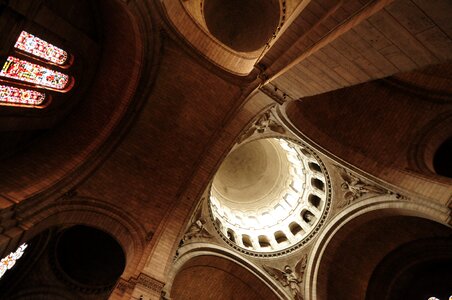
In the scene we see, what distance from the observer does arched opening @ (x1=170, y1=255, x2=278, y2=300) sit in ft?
31.4

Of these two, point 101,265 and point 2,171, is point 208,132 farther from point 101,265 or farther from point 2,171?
point 101,265

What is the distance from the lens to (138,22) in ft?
23.1

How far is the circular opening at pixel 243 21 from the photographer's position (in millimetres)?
9211

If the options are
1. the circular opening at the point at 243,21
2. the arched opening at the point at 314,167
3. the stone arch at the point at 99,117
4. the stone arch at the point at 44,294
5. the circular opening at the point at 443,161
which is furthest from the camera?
the arched opening at the point at 314,167

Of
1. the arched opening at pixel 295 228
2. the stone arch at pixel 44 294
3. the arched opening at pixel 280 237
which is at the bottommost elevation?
the stone arch at pixel 44 294

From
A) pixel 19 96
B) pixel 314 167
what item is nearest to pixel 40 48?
pixel 19 96

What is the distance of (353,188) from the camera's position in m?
8.91

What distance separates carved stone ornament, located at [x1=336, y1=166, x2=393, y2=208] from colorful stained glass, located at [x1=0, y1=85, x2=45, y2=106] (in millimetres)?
8312

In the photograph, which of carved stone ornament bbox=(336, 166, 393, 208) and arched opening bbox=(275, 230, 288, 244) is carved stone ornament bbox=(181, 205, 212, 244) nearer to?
arched opening bbox=(275, 230, 288, 244)

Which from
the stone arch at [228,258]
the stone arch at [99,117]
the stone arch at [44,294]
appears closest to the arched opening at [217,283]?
the stone arch at [228,258]

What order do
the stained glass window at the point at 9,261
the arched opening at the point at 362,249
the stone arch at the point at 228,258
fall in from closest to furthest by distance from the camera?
1. the stone arch at the point at 228,258
2. the stained glass window at the point at 9,261
3. the arched opening at the point at 362,249

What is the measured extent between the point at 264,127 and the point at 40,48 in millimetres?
5936

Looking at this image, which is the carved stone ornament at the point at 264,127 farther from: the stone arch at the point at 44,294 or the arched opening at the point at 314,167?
the stone arch at the point at 44,294

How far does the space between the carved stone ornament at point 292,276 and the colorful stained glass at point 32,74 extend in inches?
317
